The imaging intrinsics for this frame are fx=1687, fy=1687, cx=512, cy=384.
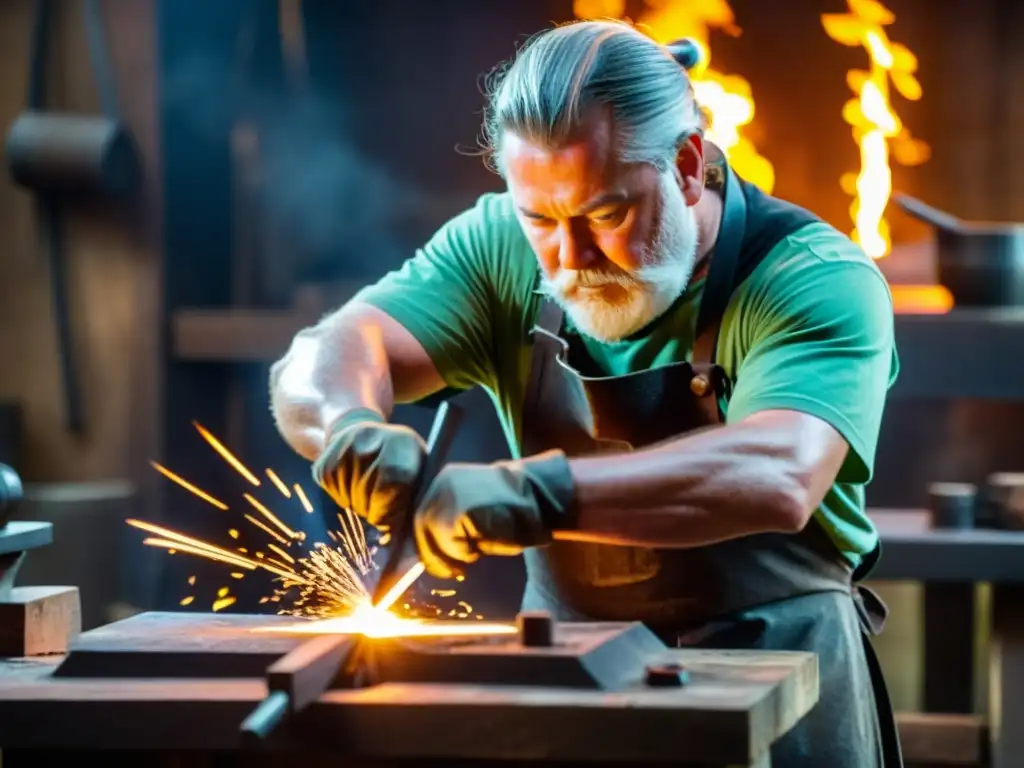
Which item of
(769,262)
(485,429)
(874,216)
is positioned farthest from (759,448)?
(874,216)

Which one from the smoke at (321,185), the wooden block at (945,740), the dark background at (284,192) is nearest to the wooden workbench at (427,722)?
the wooden block at (945,740)

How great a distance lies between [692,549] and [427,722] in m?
0.82

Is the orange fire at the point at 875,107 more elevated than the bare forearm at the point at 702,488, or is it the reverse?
the orange fire at the point at 875,107

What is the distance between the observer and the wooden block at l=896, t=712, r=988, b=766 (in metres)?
4.41

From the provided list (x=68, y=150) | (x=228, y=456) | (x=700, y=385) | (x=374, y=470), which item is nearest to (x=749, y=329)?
(x=700, y=385)

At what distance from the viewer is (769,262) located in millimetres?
2697

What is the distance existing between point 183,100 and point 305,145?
0.53m

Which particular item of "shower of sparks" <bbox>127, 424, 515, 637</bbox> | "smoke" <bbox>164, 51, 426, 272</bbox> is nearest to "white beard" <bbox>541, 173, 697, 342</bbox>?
"shower of sparks" <bbox>127, 424, 515, 637</bbox>

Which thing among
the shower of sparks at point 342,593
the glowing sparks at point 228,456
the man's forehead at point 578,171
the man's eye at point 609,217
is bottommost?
the shower of sparks at point 342,593

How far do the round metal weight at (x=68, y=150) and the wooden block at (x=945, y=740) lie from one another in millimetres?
2869

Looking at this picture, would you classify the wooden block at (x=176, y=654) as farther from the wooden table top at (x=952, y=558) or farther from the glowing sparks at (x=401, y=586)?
the wooden table top at (x=952, y=558)

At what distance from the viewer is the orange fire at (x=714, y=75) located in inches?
222

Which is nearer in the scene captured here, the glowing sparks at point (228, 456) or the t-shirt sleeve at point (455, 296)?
the glowing sparks at point (228, 456)

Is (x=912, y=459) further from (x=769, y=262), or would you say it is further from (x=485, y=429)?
(x=769, y=262)
